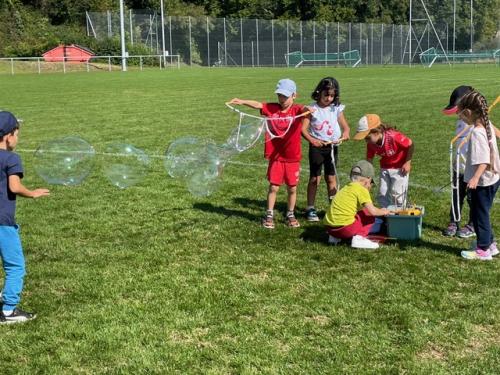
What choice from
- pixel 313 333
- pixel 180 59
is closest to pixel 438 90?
pixel 313 333

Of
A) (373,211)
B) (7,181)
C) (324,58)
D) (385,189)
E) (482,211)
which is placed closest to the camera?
(7,181)

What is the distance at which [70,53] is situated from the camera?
180 ft

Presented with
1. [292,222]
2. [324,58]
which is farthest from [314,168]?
[324,58]

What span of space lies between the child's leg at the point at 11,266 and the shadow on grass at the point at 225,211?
10.5 feet

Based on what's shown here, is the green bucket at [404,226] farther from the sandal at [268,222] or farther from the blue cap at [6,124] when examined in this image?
the blue cap at [6,124]

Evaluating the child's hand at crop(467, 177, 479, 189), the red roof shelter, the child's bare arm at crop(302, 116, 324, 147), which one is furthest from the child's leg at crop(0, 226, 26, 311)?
the red roof shelter

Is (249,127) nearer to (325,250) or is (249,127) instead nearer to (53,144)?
(325,250)

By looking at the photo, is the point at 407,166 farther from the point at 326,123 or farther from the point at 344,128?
the point at 326,123

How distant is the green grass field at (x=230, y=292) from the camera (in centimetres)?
402

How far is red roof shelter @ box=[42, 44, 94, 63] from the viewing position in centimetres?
5250

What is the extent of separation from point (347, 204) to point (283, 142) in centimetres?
118

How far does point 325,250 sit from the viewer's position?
6195 mm

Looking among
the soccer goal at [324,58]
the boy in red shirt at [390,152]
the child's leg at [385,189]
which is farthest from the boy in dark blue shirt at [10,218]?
the soccer goal at [324,58]

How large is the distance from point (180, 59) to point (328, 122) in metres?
57.5
